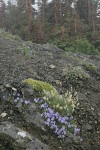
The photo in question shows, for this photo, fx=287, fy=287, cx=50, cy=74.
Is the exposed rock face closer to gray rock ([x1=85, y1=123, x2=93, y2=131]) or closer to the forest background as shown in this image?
gray rock ([x1=85, y1=123, x2=93, y2=131])

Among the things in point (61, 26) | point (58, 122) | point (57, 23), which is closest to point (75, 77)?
point (58, 122)

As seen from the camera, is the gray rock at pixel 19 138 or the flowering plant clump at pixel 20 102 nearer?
the gray rock at pixel 19 138

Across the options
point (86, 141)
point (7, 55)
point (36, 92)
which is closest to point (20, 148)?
point (86, 141)

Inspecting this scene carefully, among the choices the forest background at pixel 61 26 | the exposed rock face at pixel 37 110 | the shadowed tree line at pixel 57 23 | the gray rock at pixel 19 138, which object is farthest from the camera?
the shadowed tree line at pixel 57 23

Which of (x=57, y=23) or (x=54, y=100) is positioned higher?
(x=54, y=100)

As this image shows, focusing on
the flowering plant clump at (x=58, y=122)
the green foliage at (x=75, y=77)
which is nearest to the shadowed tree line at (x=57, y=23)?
the green foliage at (x=75, y=77)

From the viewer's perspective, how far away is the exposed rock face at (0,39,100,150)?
16.9 feet

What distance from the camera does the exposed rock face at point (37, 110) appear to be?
515cm

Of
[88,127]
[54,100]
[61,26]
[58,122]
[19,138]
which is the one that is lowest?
[61,26]

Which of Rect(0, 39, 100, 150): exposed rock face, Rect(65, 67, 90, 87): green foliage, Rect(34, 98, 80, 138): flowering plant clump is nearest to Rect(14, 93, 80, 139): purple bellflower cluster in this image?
Rect(34, 98, 80, 138): flowering plant clump

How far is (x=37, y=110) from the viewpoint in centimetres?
613

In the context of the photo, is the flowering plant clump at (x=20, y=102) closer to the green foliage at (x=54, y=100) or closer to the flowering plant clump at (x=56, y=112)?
the flowering plant clump at (x=56, y=112)

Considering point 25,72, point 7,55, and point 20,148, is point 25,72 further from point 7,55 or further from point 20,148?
point 20,148

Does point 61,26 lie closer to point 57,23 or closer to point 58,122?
point 57,23
